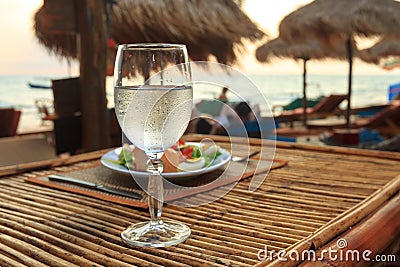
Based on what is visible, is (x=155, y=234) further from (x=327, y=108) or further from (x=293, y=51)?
(x=327, y=108)

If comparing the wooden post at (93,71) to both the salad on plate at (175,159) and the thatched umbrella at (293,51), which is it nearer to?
the salad on plate at (175,159)

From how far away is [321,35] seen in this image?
5.62 m

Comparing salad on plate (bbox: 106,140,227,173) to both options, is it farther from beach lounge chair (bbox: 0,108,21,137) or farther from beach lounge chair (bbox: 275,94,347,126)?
beach lounge chair (bbox: 275,94,347,126)

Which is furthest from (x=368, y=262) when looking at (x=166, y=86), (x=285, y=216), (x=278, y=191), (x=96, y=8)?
(x=96, y=8)

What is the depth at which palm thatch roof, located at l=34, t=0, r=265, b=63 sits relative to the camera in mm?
3740

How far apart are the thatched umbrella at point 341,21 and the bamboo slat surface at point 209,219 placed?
4.54 m

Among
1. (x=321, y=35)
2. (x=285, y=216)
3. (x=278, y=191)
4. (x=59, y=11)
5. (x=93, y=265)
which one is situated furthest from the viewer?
(x=321, y=35)

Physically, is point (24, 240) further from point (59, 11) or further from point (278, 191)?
point (59, 11)

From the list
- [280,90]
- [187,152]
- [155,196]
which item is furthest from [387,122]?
[280,90]

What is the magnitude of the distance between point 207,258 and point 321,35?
5522mm

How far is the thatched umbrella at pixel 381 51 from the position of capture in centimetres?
714

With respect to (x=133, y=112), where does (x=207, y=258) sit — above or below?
below

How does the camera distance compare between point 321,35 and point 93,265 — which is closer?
point 93,265

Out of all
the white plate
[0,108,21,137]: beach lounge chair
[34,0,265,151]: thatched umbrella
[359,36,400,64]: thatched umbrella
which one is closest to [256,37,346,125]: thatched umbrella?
[359,36,400,64]: thatched umbrella
